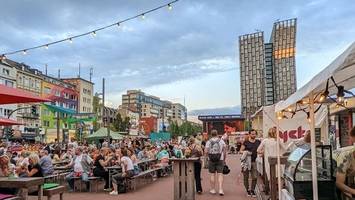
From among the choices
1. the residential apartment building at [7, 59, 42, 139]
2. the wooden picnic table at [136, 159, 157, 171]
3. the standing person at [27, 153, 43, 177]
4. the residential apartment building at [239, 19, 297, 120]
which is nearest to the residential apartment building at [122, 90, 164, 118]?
the residential apartment building at [7, 59, 42, 139]

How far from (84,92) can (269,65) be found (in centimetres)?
8417

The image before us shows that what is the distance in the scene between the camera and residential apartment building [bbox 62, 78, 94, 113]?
114375 millimetres

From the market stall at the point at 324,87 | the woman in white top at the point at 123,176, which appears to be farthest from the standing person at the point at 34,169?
the market stall at the point at 324,87

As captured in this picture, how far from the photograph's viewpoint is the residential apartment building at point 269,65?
32.6m

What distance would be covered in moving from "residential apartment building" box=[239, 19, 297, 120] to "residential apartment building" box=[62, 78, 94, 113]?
6502cm

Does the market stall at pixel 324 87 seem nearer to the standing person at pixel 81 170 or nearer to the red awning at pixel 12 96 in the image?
the red awning at pixel 12 96

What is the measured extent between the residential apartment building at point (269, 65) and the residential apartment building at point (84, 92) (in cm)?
6502

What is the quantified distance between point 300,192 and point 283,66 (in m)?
33.1

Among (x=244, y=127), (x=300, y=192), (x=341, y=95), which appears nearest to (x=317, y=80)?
(x=341, y=95)

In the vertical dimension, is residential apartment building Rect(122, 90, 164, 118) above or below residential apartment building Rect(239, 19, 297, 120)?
above

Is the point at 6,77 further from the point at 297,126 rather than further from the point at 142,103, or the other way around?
the point at 142,103

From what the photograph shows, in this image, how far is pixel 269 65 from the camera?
1561 inches

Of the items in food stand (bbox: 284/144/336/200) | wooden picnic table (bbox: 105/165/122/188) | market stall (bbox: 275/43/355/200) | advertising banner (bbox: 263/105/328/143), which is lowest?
wooden picnic table (bbox: 105/165/122/188)

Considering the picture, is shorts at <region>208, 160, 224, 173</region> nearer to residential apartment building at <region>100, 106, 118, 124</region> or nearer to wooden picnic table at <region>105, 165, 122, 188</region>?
wooden picnic table at <region>105, 165, 122, 188</region>
